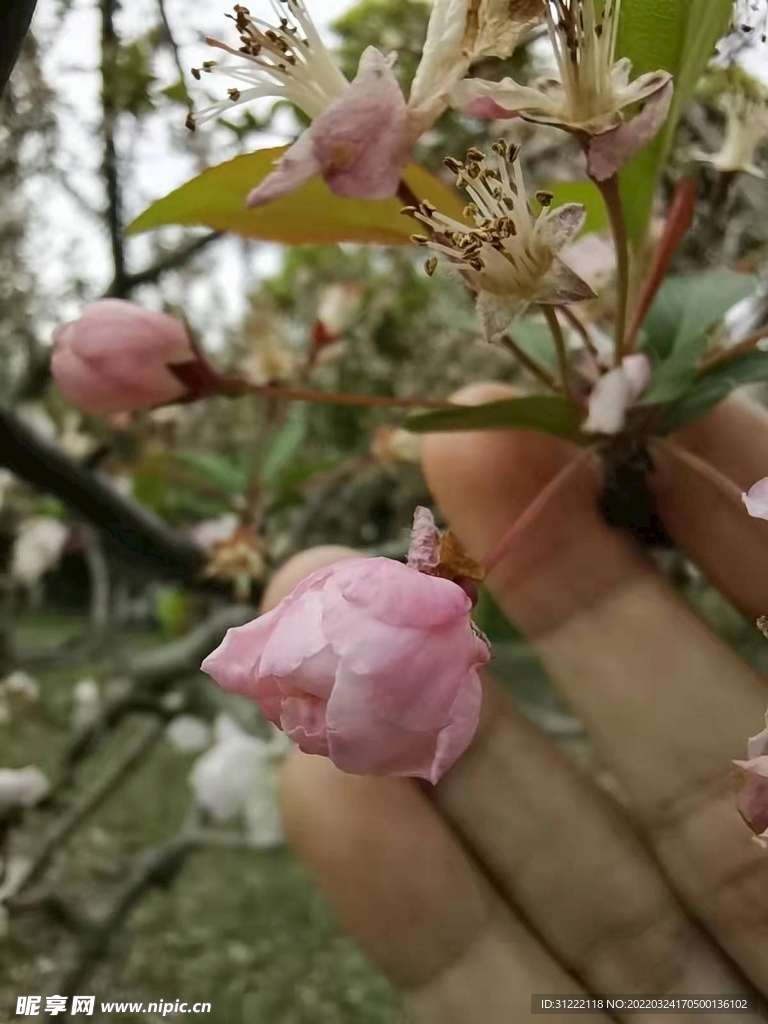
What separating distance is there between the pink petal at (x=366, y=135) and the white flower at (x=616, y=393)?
13 centimetres

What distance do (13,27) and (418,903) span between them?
474 mm

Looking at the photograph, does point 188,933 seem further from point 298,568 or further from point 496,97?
point 496,97

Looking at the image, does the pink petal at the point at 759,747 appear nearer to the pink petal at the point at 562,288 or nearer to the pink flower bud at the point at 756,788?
the pink flower bud at the point at 756,788

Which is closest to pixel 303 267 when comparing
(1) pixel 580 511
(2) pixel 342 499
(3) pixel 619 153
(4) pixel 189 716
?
(2) pixel 342 499

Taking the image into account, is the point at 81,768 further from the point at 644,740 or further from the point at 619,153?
the point at 619,153

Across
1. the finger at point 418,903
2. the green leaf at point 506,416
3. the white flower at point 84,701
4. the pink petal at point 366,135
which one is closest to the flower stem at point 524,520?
the green leaf at point 506,416

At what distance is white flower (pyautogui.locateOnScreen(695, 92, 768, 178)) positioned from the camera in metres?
0.43

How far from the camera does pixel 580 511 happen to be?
50 cm

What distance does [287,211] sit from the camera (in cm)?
39

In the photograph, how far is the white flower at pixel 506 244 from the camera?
0.30 meters

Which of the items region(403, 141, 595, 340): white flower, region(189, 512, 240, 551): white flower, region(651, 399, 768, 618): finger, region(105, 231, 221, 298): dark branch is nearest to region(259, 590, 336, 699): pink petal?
region(403, 141, 595, 340): white flower

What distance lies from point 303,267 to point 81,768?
0.71 m

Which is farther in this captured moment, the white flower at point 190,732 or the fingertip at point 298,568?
the white flower at point 190,732

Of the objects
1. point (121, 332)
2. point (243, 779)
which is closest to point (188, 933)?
point (243, 779)
